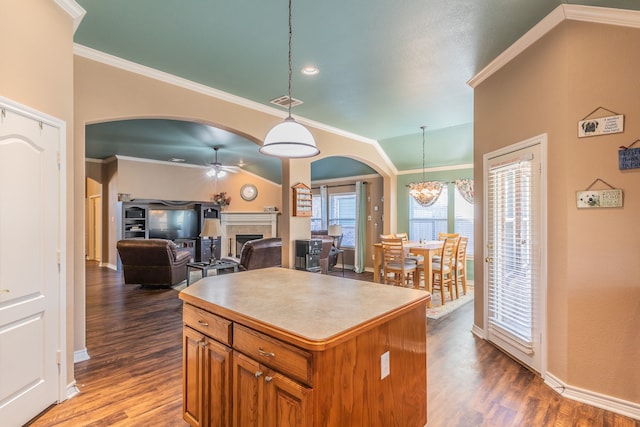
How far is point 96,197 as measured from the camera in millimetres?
9383

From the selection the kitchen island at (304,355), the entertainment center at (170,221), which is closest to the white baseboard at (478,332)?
the kitchen island at (304,355)

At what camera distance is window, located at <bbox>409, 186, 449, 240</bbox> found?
708 cm

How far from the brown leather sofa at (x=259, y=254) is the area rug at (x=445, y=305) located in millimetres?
2966

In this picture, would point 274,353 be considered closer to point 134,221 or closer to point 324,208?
point 324,208

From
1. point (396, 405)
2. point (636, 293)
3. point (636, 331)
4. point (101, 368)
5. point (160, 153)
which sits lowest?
point (101, 368)

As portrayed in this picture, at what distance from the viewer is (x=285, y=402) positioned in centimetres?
135

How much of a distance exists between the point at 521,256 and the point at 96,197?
10.5 meters

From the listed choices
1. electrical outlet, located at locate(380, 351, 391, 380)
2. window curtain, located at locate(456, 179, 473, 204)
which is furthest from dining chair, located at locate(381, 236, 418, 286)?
electrical outlet, located at locate(380, 351, 391, 380)

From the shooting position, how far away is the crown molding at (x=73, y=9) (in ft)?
7.64

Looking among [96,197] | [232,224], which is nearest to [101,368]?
[232,224]

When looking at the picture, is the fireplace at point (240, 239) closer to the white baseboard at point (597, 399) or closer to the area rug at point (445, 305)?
the area rug at point (445, 305)

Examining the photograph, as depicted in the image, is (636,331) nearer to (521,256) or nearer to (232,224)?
(521,256)

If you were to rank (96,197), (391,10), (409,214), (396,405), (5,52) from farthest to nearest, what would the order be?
(96,197)
(409,214)
(391,10)
(5,52)
(396,405)

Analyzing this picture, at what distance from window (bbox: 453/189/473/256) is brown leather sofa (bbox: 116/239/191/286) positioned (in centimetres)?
565
